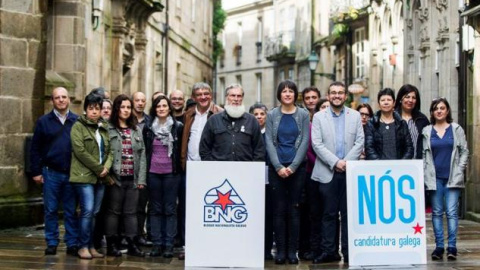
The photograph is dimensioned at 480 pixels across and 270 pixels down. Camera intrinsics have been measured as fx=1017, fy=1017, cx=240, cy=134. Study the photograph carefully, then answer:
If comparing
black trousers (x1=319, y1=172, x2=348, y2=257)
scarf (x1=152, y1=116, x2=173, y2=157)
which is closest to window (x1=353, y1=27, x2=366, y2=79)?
scarf (x1=152, y1=116, x2=173, y2=157)

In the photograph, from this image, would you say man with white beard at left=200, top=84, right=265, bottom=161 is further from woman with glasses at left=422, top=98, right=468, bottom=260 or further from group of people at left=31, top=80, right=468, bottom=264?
woman with glasses at left=422, top=98, right=468, bottom=260

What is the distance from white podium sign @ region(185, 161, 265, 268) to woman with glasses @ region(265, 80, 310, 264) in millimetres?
468

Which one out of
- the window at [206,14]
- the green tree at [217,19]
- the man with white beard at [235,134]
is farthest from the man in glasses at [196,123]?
the green tree at [217,19]

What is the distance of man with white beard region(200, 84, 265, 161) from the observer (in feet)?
38.7

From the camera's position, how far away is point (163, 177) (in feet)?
40.8

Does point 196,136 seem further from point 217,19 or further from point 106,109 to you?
point 217,19

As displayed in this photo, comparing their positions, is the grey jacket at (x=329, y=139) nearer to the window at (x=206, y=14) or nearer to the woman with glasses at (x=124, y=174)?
the woman with glasses at (x=124, y=174)

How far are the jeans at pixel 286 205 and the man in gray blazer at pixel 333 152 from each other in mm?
253

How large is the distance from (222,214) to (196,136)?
4.75 ft

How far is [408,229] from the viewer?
11570 mm

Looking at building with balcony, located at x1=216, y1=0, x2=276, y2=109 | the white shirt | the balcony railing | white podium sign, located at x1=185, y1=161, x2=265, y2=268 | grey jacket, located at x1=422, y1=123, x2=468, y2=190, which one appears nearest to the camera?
white podium sign, located at x1=185, y1=161, x2=265, y2=268

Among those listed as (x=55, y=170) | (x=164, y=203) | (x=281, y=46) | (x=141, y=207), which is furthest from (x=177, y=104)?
(x=281, y=46)

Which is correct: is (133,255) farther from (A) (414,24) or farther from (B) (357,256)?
(A) (414,24)

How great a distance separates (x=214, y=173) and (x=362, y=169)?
5.52 ft
